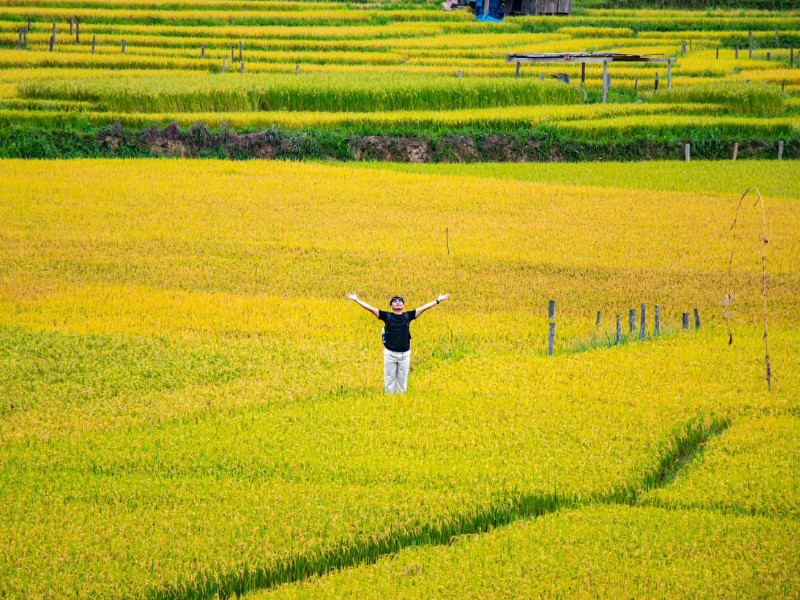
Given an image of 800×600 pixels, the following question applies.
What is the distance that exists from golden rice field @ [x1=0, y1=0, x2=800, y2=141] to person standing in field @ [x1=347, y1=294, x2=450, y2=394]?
19.8 metres

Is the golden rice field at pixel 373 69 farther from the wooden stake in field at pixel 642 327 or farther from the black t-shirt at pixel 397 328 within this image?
the black t-shirt at pixel 397 328

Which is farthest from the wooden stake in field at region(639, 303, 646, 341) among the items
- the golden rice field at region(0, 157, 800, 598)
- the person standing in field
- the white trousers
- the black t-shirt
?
the black t-shirt

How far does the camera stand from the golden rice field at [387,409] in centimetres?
825

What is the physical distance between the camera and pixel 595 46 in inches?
1791

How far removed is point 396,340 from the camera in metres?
11.5

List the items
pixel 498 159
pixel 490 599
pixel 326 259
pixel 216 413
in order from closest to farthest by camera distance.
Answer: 1. pixel 490 599
2. pixel 216 413
3. pixel 326 259
4. pixel 498 159

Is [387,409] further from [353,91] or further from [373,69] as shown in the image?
[373,69]

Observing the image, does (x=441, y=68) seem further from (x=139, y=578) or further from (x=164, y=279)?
(x=139, y=578)

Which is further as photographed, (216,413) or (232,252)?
(232,252)

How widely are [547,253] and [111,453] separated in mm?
10966

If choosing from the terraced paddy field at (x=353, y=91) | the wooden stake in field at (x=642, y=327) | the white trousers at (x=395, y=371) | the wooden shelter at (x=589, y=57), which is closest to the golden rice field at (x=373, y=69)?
the terraced paddy field at (x=353, y=91)

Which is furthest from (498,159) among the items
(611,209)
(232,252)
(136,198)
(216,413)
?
(216,413)

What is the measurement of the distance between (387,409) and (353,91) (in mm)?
23303

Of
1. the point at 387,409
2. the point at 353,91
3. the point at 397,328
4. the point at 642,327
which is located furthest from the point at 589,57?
the point at 387,409
